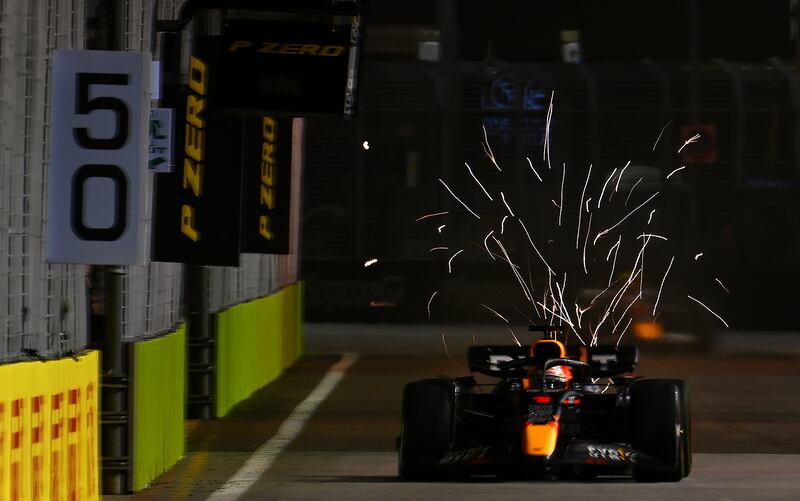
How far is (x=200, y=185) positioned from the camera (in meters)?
18.5

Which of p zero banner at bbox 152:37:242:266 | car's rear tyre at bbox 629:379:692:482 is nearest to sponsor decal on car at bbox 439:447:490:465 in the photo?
car's rear tyre at bbox 629:379:692:482

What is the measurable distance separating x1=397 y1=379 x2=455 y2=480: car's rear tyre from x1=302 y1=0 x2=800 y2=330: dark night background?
2920 centimetres

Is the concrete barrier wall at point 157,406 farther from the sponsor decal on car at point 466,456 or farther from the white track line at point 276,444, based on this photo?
the sponsor decal on car at point 466,456

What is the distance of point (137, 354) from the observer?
14172 millimetres

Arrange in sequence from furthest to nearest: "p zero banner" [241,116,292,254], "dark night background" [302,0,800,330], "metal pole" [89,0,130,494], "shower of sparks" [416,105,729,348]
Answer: "dark night background" [302,0,800,330]
"shower of sparks" [416,105,729,348]
"p zero banner" [241,116,292,254]
"metal pole" [89,0,130,494]

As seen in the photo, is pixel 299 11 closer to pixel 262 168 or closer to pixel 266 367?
pixel 262 168

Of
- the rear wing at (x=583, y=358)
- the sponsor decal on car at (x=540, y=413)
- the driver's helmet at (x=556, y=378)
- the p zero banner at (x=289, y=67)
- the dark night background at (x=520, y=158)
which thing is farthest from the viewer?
the dark night background at (x=520, y=158)

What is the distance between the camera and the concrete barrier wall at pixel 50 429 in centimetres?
998

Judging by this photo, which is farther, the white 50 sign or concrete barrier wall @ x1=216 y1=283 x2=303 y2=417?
concrete barrier wall @ x1=216 y1=283 x2=303 y2=417

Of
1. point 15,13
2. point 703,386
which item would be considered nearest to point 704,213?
point 703,386

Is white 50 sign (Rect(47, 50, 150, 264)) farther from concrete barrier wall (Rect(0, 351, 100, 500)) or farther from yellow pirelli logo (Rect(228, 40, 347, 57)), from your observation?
yellow pirelli logo (Rect(228, 40, 347, 57))

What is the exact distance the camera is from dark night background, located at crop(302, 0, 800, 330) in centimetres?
4397

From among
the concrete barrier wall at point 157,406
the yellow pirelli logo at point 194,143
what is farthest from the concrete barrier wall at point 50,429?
the yellow pirelli logo at point 194,143

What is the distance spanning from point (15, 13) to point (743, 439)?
9482mm
